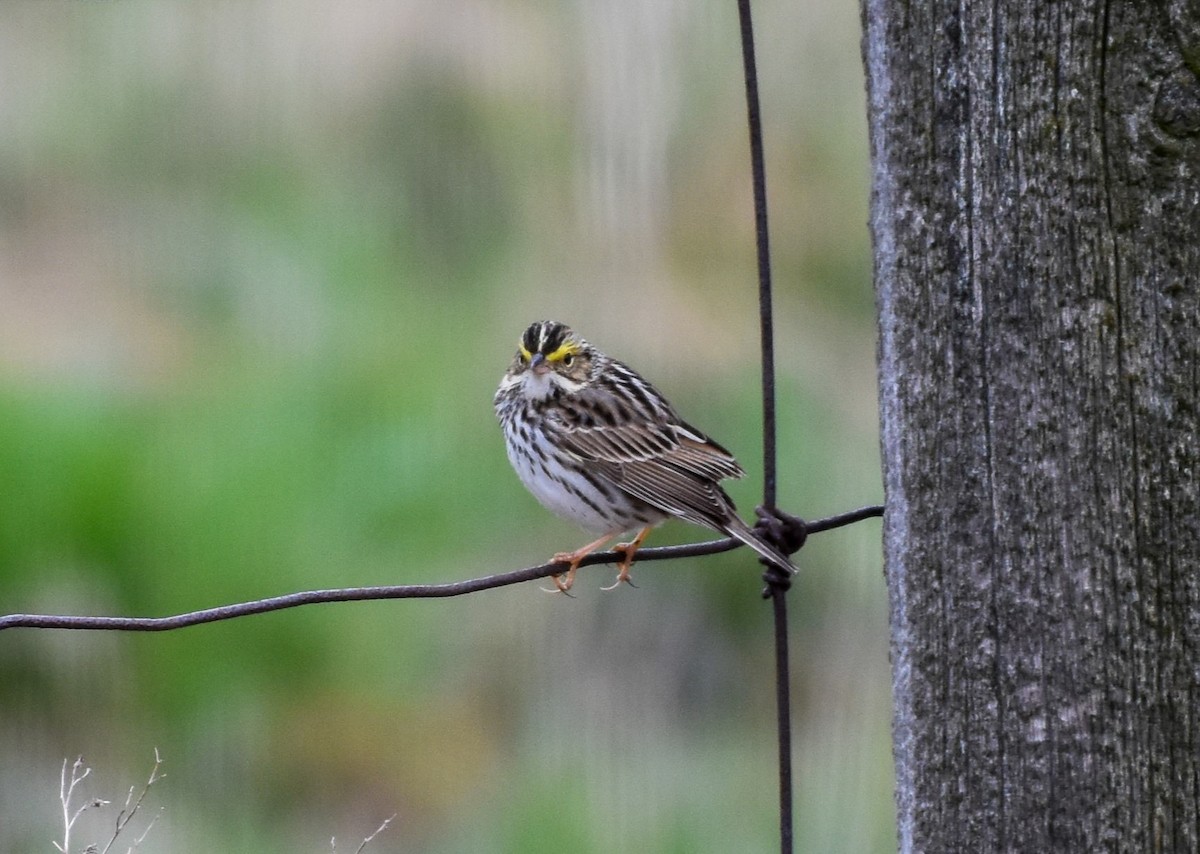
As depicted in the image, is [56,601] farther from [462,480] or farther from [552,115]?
[552,115]

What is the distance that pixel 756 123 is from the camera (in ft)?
8.77

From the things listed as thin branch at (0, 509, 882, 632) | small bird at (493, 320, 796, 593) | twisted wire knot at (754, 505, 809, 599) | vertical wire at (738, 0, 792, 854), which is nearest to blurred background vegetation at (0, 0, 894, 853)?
small bird at (493, 320, 796, 593)

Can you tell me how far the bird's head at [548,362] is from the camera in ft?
18.5

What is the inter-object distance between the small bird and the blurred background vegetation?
1730 mm

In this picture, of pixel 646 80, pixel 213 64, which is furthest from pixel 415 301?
pixel 213 64

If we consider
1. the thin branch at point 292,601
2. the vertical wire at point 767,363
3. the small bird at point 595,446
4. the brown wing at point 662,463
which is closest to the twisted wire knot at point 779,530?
the thin branch at point 292,601

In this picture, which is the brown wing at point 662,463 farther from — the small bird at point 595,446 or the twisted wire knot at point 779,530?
the twisted wire knot at point 779,530

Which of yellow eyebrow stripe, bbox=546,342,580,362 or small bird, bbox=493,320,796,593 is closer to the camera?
small bird, bbox=493,320,796,593

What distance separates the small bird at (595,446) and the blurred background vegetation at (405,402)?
1.73m

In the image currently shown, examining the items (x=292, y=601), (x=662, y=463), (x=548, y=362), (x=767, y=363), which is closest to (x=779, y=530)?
(x=767, y=363)

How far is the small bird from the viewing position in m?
5.23

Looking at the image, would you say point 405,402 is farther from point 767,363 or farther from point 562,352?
point 767,363

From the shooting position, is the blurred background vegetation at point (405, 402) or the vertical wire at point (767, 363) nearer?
the vertical wire at point (767, 363)

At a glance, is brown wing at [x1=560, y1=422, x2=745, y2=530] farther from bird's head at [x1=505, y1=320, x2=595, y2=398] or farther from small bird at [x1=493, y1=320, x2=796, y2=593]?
bird's head at [x1=505, y1=320, x2=595, y2=398]
